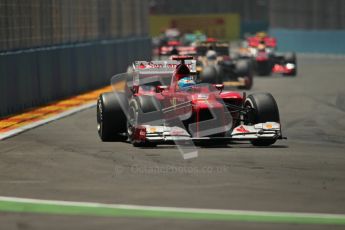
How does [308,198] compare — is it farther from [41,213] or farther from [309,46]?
[309,46]

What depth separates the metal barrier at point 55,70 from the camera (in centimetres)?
2617

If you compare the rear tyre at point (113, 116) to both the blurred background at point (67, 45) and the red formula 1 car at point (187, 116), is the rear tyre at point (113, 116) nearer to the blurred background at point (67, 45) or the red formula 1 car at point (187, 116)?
the red formula 1 car at point (187, 116)

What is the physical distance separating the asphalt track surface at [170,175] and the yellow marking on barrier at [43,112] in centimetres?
132

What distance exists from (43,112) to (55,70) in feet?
17.0

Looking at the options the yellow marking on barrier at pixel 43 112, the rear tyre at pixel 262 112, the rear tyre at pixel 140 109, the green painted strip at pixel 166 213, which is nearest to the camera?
the green painted strip at pixel 166 213

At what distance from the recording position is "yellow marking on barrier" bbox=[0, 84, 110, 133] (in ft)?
75.0

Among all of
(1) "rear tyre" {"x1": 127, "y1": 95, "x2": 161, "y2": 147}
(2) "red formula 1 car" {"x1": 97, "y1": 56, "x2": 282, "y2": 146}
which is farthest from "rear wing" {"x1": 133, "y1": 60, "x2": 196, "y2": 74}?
(1) "rear tyre" {"x1": 127, "y1": 95, "x2": 161, "y2": 147}

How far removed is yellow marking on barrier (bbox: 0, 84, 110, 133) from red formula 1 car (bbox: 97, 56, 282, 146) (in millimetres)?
3252

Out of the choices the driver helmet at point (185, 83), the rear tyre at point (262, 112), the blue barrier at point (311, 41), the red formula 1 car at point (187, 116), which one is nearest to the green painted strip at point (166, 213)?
the red formula 1 car at point (187, 116)

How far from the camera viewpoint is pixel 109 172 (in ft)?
48.6

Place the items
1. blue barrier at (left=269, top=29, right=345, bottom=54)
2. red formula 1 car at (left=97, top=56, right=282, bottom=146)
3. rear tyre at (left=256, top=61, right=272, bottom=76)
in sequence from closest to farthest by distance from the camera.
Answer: red formula 1 car at (left=97, top=56, right=282, bottom=146) → rear tyre at (left=256, top=61, right=272, bottom=76) → blue barrier at (left=269, top=29, right=345, bottom=54)

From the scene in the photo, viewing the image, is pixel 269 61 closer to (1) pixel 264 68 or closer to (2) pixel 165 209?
(1) pixel 264 68

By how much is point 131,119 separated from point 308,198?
6.24 metres

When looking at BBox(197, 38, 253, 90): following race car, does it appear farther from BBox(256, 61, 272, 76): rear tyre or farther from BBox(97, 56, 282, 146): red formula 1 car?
BBox(97, 56, 282, 146): red formula 1 car
